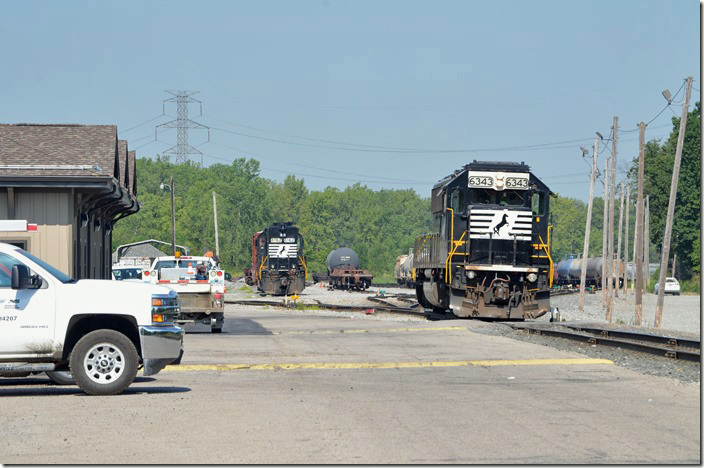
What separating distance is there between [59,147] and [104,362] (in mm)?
14716

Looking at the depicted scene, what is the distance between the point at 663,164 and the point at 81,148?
8272 centimetres

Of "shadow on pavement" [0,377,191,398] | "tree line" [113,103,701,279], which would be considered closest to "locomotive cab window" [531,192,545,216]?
"shadow on pavement" [0,377,191,398]

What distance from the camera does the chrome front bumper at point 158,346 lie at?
12.9 metres

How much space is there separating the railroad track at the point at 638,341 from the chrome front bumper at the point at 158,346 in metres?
8.87

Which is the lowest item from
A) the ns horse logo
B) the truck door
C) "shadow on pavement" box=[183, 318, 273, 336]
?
"shadow on pavement" box=[183, 318, 273, 336]

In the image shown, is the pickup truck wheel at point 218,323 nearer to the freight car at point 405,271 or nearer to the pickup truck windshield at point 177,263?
the pickup truck windshield at point 177,263

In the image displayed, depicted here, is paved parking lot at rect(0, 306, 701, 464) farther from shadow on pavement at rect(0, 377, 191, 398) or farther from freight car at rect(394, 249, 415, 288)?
freight car at rect(394, 249, 415, 288)

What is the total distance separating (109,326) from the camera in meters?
13.2

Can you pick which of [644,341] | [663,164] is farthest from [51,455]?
[663,164]

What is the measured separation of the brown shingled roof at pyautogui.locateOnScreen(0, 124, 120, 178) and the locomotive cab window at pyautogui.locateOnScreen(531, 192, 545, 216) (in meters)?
11.7

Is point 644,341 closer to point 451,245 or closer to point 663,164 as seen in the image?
point 451,245

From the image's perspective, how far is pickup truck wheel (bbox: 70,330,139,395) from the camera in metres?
12.8

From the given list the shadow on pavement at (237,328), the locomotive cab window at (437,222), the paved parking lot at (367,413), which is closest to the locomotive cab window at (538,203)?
the locomotive cab window at (437,222)

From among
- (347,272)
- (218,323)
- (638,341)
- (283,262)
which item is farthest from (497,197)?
(347,272)
